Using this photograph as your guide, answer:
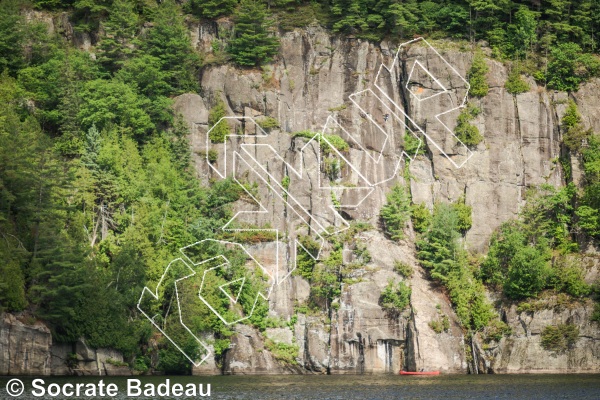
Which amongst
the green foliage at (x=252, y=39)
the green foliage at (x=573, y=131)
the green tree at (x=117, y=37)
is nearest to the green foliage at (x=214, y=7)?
the green foliage at (x=252, y=39)

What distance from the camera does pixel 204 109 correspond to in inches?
4181

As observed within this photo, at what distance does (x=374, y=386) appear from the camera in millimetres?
82625

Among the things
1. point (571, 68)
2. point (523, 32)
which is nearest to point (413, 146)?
point (523, 32)

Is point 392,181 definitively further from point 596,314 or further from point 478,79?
point 596,314

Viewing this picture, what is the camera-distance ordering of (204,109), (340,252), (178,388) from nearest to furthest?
(178,388) < (340,252) < (204,109)

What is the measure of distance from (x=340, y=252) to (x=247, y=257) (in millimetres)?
6568

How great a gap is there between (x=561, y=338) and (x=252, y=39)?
3275 cm

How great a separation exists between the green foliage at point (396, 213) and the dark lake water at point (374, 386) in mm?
12027

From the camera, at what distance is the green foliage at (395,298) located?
95.3 meters

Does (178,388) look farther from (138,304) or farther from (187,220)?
(187,220)

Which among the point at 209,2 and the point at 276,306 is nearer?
the point at 276,306

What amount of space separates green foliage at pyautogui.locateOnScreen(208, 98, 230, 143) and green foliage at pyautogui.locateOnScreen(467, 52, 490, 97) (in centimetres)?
1848

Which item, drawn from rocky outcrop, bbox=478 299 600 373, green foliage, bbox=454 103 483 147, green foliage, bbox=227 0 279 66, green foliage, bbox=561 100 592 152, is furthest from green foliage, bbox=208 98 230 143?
rocky outcrop, bbox=478 299 600 373

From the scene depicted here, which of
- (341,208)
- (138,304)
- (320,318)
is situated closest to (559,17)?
(341,208)
